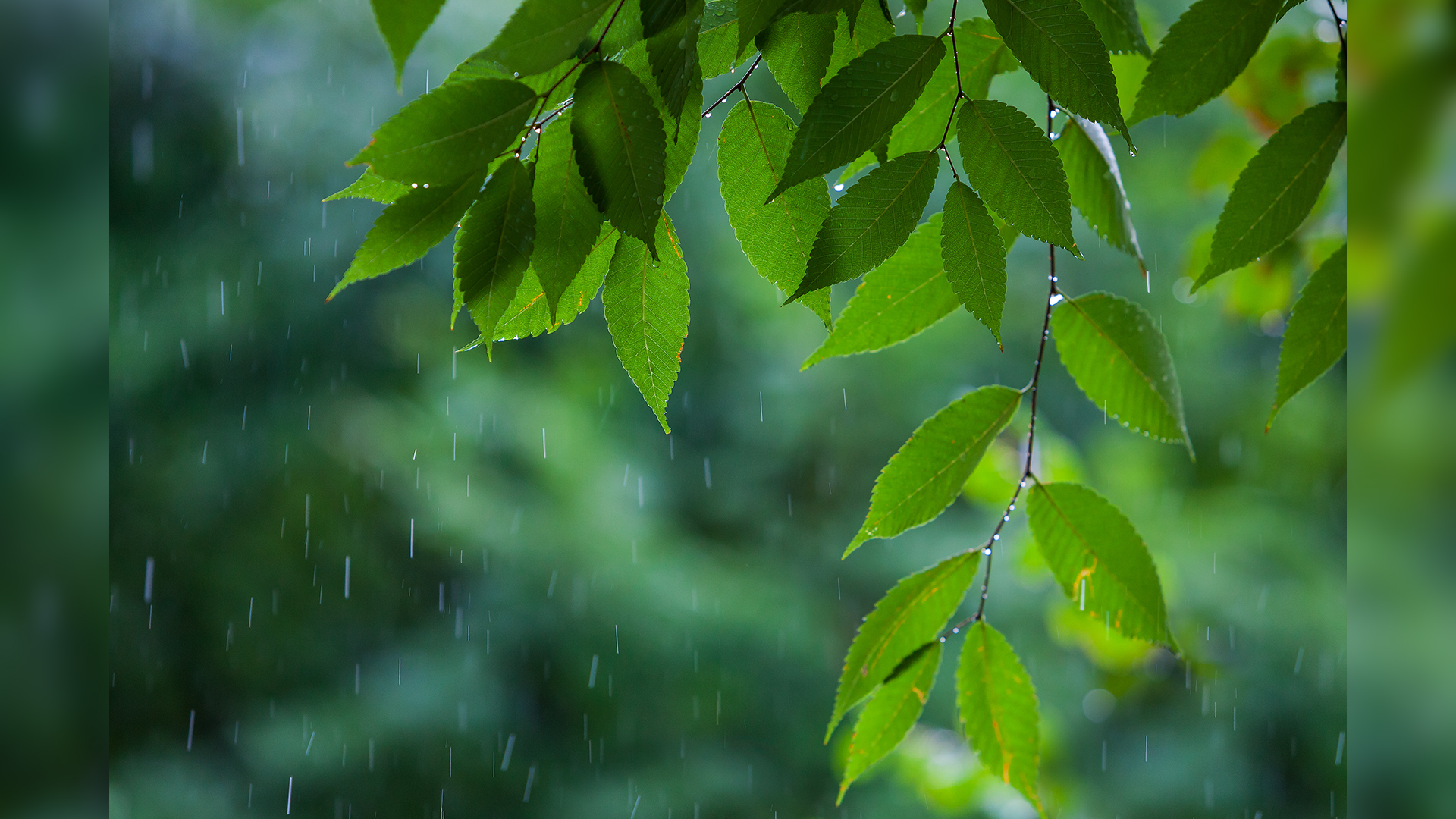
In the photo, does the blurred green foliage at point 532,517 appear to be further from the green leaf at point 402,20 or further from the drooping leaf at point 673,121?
the green leaf at point 402,20

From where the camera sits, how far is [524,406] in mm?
3598

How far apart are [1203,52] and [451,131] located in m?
0.34

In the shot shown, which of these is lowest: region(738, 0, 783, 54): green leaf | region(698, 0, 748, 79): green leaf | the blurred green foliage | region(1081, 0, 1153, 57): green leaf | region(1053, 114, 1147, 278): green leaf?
the blurred green foliage

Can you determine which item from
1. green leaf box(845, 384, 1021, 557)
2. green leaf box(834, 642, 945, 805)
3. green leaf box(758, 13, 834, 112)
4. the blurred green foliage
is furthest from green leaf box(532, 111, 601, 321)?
the blurred green foliage

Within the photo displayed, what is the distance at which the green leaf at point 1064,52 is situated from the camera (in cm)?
37

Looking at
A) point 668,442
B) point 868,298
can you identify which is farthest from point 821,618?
Result: point 868,298

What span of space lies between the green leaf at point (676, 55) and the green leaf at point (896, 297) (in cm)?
19

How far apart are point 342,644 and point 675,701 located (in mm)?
1335

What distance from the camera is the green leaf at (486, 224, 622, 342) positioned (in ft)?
1.43

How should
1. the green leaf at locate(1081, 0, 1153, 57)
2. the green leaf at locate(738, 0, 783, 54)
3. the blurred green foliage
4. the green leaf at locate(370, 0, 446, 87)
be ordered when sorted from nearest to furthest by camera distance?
the green leaf at locate(370, 0, 446, 87), the green leaf at locate(738, 0, 783, 54), the green leaf at locate(1081, 0, 1153, 57), the blurred green foliage

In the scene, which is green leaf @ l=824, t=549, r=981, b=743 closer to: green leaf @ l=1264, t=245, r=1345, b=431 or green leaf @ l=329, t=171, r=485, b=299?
green leaf @ l=1264, t=245, r=1345, b=431

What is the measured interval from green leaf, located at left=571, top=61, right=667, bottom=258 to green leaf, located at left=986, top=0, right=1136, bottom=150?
5.8 inches

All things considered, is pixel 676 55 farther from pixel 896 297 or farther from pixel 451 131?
pixel 896 297
